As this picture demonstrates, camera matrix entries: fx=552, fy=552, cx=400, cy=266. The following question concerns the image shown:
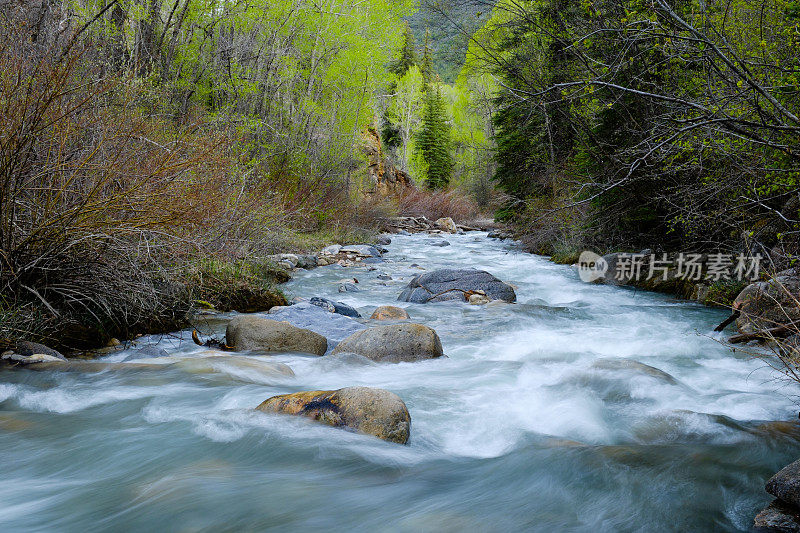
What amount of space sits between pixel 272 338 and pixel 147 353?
127 cm

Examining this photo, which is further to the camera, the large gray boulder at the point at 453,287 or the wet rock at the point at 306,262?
the wet rock at the point at 306,262

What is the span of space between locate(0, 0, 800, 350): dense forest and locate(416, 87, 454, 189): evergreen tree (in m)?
16.8

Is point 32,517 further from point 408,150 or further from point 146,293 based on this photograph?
Answer: point 408,150

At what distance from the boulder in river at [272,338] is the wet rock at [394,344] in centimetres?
31

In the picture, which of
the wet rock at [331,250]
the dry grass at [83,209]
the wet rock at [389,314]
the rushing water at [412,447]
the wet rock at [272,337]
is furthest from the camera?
the wet rock at [331,250]

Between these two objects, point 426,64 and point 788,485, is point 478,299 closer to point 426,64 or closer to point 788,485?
point 788,485

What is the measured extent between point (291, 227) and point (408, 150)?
26.3 metres

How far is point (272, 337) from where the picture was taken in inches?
241

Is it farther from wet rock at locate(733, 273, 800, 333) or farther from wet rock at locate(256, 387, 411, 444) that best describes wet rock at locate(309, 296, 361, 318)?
wet rock at locate(733, 273, 800, 333)

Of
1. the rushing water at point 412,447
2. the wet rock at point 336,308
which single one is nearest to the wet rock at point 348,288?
the wet rock at point 336,308

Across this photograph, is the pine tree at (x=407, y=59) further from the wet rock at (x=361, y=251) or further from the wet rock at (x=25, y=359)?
the wet rock at (x=25, y=359)

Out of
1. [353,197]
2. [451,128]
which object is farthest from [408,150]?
[353,197]

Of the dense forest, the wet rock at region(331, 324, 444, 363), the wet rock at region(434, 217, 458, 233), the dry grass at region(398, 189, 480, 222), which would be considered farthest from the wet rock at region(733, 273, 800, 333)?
the dry grass at region(398, 189, 480, 222)

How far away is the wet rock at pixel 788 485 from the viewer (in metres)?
2.61
